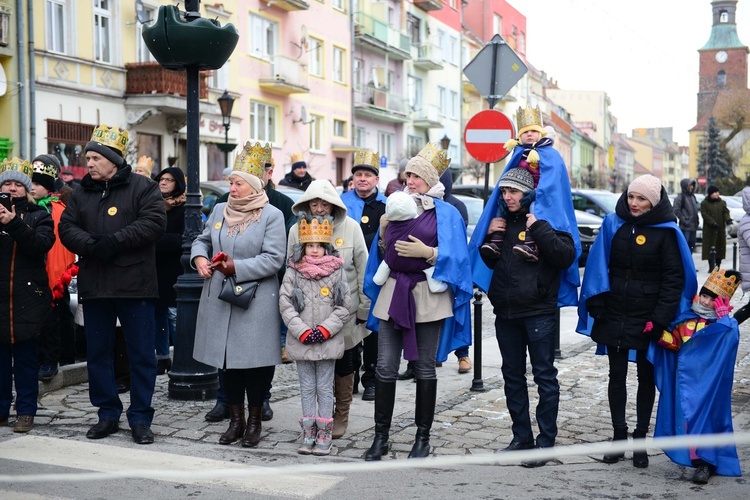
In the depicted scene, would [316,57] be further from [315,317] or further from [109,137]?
[315,317]

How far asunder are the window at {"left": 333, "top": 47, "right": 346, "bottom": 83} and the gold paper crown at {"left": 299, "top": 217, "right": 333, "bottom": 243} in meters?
33.6

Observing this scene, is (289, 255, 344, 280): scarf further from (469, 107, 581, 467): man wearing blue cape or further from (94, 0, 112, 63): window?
(94, 0, 112, 63): window

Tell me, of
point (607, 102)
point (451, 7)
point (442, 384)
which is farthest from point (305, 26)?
point (607, 102)

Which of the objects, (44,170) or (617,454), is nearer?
(617,454)

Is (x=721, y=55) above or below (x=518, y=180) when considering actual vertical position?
above

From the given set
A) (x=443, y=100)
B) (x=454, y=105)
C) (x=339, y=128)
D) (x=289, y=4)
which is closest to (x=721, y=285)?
(x=289, y=4)

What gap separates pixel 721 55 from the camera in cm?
12581

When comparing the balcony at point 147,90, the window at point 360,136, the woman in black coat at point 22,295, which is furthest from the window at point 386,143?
the woman in black coat at point 22,295

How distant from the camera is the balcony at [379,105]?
1631 inches

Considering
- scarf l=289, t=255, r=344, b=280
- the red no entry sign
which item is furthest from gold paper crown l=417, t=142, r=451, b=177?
the red no entry sign

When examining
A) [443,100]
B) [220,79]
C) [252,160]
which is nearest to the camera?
[252,160]

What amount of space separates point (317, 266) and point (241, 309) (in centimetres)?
62

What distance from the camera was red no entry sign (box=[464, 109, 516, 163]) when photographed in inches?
411

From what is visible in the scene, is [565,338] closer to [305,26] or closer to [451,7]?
[305,26]
